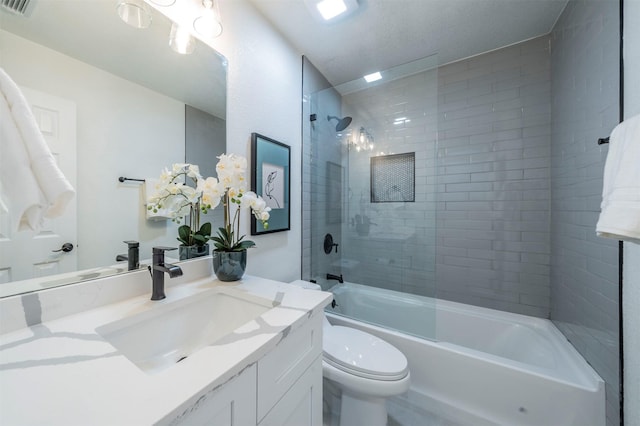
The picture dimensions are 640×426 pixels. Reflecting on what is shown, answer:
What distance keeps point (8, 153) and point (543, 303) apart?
2.74 m

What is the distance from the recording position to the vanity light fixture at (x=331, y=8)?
4.43 ft

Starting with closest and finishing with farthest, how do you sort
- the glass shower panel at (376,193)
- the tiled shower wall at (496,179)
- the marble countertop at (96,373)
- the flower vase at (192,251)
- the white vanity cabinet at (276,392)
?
the marble countertop at (96,373) < the white vanity cabinet at (276,392) < the flower vase at (192,251) < the tiled shower wall at (496,179) < the glass shower panel at (376,193)

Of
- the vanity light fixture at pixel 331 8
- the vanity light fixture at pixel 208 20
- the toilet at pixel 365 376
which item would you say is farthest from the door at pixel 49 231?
the vanity light fixture at pixel 331 8

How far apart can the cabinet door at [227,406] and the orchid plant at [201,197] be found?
581 millimetres

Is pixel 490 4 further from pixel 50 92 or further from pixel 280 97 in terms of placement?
pixel 50 92

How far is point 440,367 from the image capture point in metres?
1.36

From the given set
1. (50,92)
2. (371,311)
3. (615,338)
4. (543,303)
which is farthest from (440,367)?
(50,92)

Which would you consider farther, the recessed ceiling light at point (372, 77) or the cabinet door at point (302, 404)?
the recessed ceiling light at point (372, 77)

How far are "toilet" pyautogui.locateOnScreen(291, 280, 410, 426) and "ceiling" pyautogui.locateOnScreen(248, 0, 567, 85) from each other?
1.98 m

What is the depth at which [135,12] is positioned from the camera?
87 cm

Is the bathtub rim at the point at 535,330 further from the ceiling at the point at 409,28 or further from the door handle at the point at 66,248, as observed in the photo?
the ceiling at the point at 409,28

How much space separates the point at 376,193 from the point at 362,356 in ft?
4.12

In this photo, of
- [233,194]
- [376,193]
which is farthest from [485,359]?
[233,194]

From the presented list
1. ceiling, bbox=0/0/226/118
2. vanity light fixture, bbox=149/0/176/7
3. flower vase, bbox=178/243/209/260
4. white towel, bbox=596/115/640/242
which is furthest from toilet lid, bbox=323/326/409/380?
vanity light fixture, bbox=149/0/176/7
